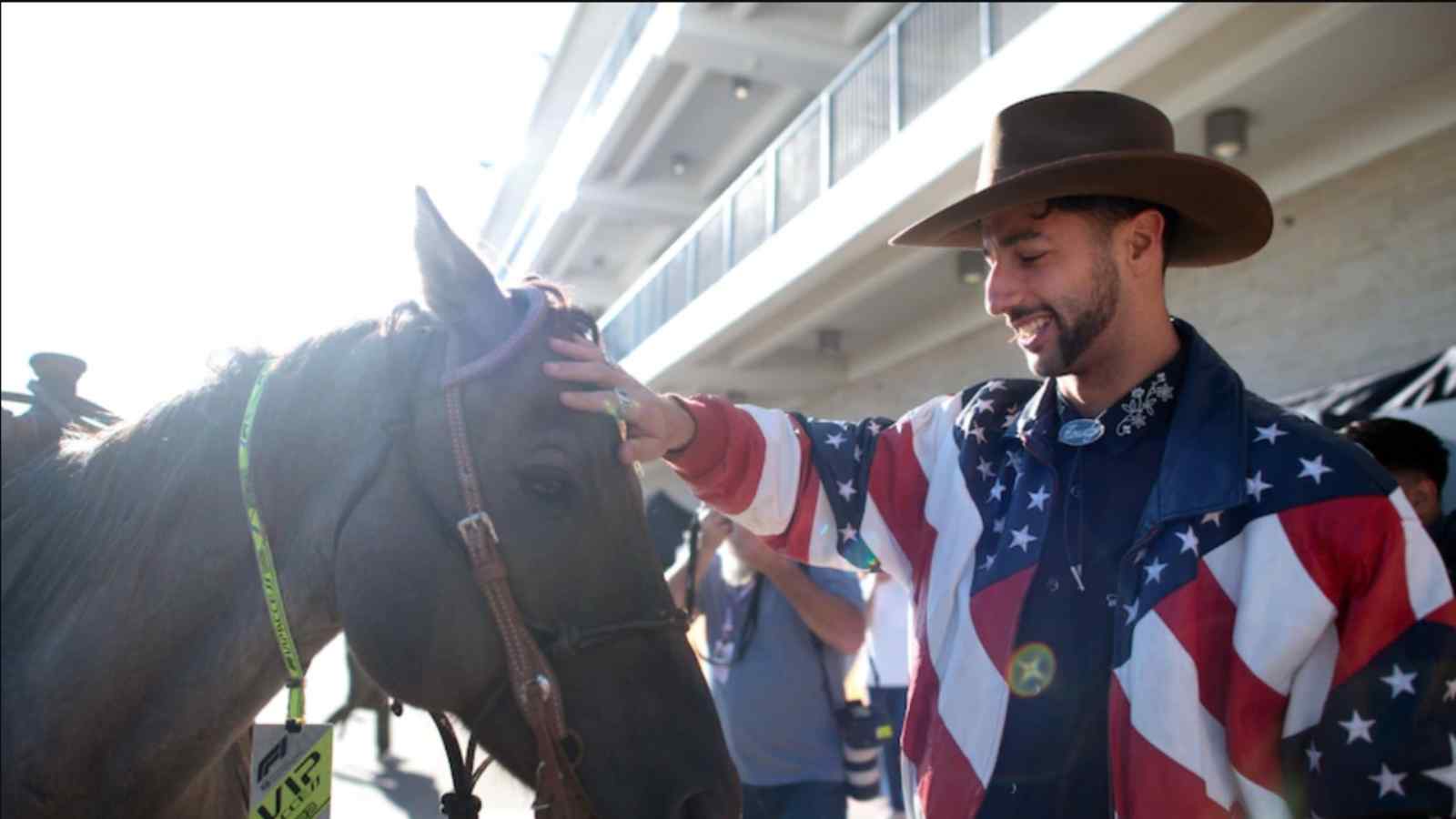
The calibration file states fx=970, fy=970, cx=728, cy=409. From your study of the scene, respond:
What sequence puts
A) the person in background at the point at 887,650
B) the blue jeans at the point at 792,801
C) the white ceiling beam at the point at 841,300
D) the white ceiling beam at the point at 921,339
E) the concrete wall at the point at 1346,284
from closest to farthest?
the blue jeans at the point at 792,801, the person in background at the point at 887,650, the concrete wall at the point at 1346,284, the white ceiling beam at the point at 841,300, the white ceiling beam at the point at 921,339

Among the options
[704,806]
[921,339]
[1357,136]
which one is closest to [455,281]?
[704,806]

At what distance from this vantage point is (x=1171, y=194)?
1713mm

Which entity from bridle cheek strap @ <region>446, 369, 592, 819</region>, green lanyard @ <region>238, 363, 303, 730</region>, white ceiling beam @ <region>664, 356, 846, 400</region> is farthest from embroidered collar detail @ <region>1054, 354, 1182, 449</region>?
white ceiling beam @ <region>664, 356, 846, 400</region>

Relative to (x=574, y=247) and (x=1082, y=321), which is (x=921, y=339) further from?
(x=574, y=247)

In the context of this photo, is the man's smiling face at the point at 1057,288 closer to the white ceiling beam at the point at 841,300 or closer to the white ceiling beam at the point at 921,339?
the white ceiling beam at the point at 841,300

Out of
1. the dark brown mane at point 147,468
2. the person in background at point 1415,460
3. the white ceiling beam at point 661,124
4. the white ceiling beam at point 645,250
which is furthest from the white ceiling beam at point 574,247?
the dark brown mane at point 147,468

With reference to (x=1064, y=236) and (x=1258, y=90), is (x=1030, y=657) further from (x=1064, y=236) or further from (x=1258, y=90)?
(x=1258, y=90)

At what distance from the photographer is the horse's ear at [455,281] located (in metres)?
1.67

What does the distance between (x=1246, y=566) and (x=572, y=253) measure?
22.3 meters

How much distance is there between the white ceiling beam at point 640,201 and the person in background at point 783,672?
1609 centimetres

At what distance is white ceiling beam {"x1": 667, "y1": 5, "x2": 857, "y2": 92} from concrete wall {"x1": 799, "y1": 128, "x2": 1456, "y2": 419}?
25.0 ft

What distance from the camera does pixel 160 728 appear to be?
165 cm

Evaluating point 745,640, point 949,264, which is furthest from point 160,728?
point 949,264

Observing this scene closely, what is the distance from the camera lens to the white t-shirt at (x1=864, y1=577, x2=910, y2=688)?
15.1 feet
